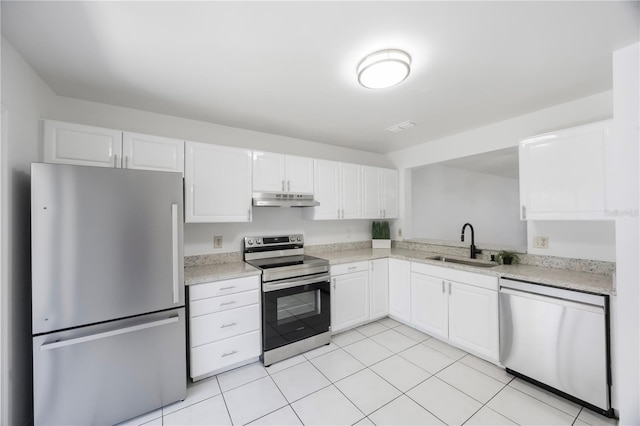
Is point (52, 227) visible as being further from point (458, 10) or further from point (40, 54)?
point (458, 10)

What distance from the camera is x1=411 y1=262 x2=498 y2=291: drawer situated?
230 centimetres

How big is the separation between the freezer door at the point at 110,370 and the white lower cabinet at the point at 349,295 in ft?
4.96

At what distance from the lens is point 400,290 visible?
3150mm

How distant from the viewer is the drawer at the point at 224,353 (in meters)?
2.10

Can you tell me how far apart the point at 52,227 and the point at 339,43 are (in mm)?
2047

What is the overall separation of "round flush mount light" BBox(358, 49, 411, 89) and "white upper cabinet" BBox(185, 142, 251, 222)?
4.70 feet

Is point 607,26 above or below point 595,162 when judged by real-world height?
above

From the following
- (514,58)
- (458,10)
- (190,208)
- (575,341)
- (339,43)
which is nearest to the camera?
(458,10)

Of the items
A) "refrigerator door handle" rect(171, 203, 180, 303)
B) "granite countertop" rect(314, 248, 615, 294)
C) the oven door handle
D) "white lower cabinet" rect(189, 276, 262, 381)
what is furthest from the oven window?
"granite countertop" rect(314, 248, 615, 294)

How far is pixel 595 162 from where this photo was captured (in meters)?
1.90

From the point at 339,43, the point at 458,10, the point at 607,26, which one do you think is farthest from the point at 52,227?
the point at 607,26

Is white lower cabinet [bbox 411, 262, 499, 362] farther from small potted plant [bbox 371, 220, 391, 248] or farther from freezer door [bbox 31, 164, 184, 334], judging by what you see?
freezer door [bbox 31, 164, 184, 334]

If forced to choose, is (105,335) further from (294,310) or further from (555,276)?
(555,276)

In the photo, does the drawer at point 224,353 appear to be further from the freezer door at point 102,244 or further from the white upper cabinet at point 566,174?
the white upper cabinet at point 566,174
